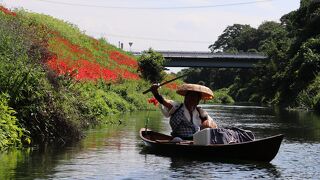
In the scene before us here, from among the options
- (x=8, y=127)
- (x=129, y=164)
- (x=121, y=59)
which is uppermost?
(x=121, y=59)

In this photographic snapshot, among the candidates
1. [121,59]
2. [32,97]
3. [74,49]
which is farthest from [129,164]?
[121,59]

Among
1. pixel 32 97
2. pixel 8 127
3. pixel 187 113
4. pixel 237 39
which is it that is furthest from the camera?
pixel 237 39

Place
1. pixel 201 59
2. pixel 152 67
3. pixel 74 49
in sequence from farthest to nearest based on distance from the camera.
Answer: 1. pixel 201 59
2. pixel 152 67
3. pixel 74 49

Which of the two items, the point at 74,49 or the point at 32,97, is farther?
the point at 74,49

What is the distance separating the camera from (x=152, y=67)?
2623 inches

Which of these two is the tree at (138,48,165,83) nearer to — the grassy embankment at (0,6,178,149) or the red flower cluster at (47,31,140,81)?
the red flower cluster at (47,31,140,81)

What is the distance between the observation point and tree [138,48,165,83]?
65963 mm

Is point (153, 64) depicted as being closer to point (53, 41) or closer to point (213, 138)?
point (53, 41)

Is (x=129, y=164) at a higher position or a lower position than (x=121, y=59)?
lower

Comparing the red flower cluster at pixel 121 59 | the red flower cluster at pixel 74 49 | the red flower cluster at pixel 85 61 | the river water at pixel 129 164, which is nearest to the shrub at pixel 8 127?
the river water at pixel 129 164

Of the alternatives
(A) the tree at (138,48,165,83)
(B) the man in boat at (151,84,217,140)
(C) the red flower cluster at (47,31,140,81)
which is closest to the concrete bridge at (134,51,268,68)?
(C) the red flower cluster at (47,31,140,81)

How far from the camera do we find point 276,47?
3484 inches

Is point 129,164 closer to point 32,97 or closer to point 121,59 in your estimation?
point 32,97

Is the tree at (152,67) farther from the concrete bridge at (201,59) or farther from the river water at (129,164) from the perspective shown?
the river water at (129,164)
